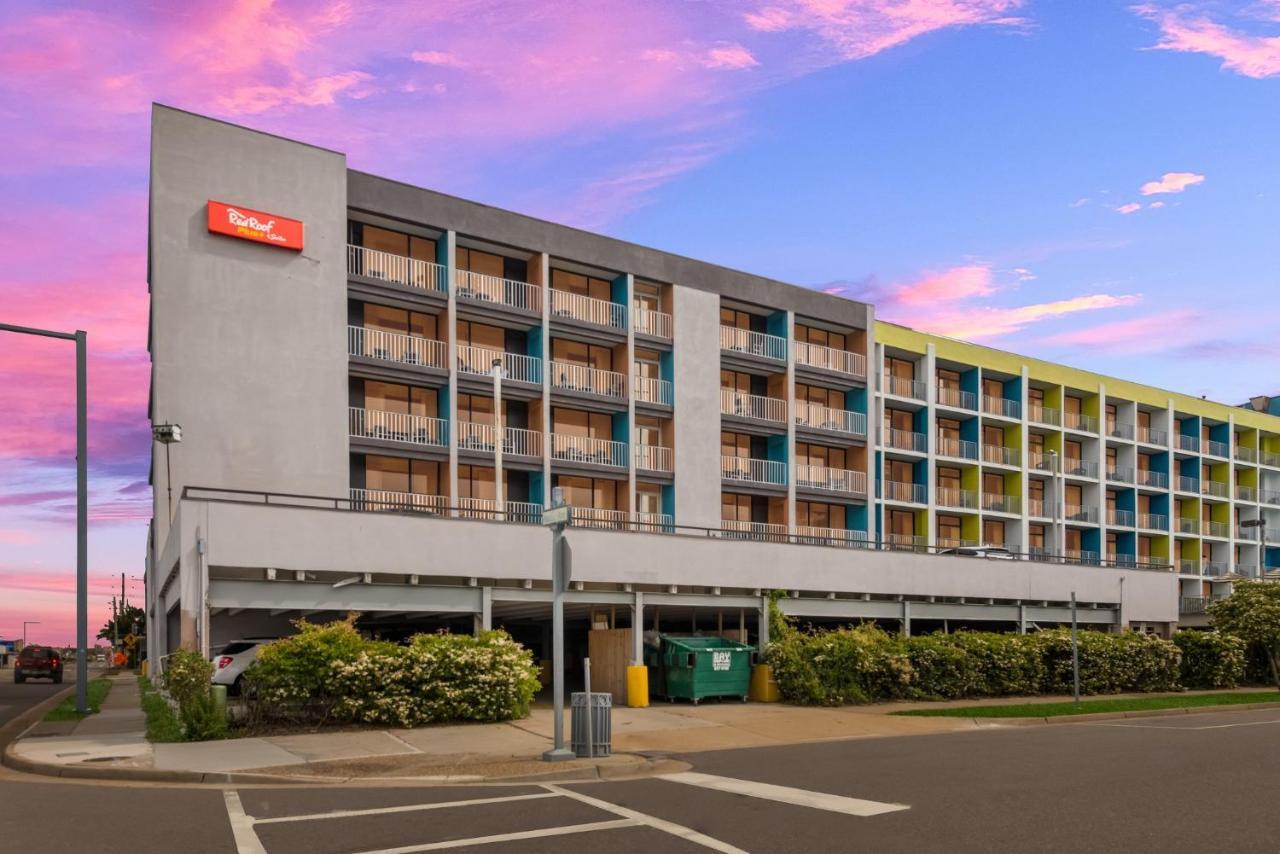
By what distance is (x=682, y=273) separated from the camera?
42.4 meters

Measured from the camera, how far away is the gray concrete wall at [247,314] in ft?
105

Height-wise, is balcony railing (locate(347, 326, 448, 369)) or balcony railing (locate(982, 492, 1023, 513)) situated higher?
balcony railing (locate(347, 326, 448, 369))

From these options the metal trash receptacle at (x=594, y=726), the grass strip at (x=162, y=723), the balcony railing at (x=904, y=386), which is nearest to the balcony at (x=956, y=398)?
the balcony railing at (x=904, y=386)

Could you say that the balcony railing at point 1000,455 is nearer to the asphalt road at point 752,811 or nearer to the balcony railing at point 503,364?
the balcony railing at point 503,364

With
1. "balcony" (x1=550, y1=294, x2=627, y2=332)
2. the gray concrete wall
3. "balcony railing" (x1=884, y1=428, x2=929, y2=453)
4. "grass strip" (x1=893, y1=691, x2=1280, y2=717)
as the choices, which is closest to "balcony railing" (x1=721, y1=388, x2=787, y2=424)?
"balcony" (x1=550, y1=294, x2=627, y2=332)

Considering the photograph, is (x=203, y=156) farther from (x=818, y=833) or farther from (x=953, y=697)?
(x=818, y=833)

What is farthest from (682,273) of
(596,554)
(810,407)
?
(596,554)

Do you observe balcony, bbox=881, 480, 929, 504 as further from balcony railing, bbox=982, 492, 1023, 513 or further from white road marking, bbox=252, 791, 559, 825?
white road marking, bbox=252, 791, 559, 825

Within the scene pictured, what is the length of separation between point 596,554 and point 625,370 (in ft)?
49.6

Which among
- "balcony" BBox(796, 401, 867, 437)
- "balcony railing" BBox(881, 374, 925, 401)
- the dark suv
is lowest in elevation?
the dark suv

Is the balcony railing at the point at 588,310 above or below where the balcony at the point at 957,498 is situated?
above

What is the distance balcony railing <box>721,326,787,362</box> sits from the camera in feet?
144

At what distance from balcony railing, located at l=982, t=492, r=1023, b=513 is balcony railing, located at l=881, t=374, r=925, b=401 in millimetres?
6970

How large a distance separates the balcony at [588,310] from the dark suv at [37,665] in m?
33.7
